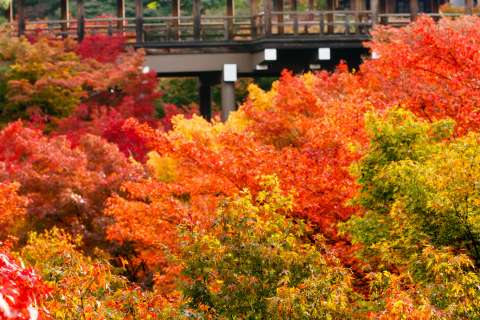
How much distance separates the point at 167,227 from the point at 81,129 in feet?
41.4

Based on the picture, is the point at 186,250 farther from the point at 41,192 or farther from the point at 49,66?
the point at 49,66

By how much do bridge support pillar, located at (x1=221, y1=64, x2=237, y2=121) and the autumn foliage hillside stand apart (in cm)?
573

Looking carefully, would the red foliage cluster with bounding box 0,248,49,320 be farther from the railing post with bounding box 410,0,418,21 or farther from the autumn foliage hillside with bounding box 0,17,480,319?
the railing post with bounding box 410,0,418,21

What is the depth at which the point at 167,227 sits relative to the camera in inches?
800

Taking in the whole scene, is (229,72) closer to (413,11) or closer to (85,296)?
(413,11)

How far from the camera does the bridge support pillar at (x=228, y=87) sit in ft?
135

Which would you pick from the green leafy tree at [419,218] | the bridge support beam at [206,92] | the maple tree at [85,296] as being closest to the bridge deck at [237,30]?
the bridge support beam at [206,92]

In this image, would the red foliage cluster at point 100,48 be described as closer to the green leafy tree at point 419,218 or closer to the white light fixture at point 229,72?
the white light fixture at point 229,72

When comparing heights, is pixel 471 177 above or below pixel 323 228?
above

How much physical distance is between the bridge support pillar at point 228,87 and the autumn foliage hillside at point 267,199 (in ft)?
18.8

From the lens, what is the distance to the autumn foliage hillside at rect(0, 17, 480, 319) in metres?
13.2

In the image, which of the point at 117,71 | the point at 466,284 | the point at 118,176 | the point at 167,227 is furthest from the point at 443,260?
the point at 117,71

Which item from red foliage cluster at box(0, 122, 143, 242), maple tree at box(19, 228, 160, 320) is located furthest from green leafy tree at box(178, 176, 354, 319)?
red foliage cluster at box(0, 122, 143, 242)

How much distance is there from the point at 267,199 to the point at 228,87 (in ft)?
82.5
